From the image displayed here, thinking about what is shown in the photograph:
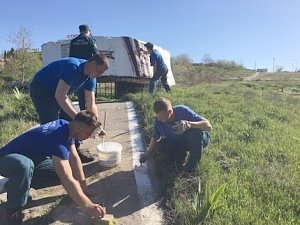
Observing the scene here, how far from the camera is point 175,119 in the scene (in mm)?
5184

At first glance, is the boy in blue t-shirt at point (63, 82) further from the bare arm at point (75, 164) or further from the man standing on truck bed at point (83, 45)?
the man standing on truck bed at point (83, 45)

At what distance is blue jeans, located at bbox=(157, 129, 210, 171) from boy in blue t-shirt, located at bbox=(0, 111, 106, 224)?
159cm

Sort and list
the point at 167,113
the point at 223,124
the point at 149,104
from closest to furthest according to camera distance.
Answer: the point at 167,113 → the point at 223,124 → the point at 149,104

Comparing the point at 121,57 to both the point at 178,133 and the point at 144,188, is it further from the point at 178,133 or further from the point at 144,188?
the point at 144,188

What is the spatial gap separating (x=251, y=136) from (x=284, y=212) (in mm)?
3235

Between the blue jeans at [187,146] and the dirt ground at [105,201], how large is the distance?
44cm

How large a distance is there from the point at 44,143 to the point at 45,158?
1.12 ft

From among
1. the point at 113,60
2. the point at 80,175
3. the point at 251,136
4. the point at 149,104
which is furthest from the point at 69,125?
the point at 113,60

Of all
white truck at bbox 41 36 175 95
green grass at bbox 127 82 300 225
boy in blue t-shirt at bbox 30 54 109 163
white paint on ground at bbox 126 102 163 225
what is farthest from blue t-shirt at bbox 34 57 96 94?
white truck at bbox 41 36 175 95

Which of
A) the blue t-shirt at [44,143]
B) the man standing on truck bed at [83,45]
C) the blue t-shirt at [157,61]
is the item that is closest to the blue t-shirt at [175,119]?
the blue t-shirt at [44,143]

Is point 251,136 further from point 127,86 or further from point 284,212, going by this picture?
point 127,86

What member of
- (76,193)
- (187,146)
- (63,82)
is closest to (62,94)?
(63,82)

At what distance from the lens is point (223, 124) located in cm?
827

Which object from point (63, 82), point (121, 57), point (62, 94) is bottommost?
Answer: point (62, 94)
